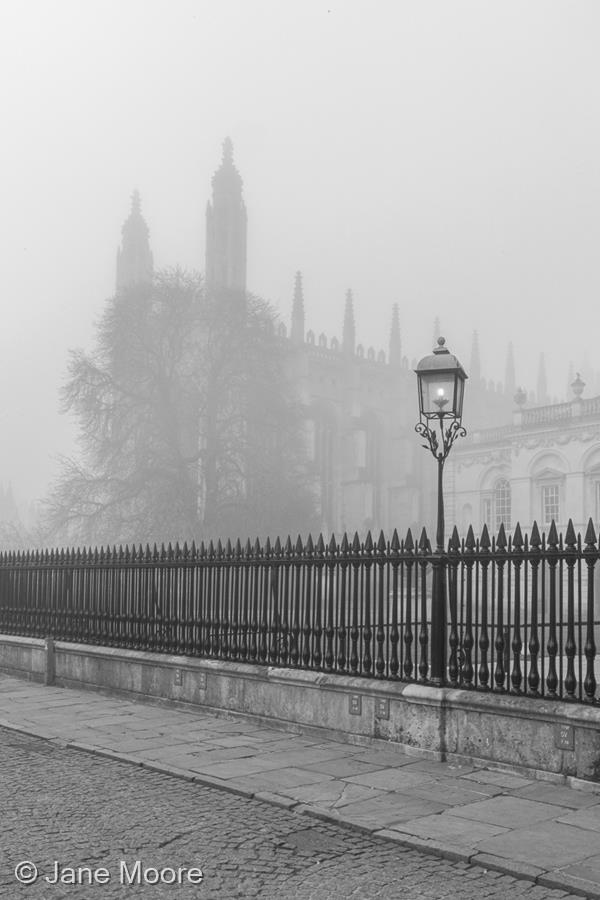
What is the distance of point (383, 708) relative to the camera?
822cm

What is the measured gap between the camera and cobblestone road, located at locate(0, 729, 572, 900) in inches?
182

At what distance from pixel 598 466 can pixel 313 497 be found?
21031 millimetres

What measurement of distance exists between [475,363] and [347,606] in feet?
284

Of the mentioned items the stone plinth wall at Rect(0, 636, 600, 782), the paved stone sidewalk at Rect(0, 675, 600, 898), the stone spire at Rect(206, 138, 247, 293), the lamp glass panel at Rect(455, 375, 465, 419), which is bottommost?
the paved stone sidewalk at Rect(0, 675, 600, 898)

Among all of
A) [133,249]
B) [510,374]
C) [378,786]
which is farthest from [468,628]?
[510,374]

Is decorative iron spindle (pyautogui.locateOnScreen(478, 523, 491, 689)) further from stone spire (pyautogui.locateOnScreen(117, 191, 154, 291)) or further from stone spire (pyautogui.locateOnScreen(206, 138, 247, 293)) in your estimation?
stone spire (pyautogui.locateOnScreen(117, 191, 154, 291))

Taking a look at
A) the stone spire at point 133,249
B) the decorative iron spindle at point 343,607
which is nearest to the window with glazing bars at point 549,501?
the stone spire at point 133,249

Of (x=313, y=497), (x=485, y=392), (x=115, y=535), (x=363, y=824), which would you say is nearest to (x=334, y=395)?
(x=485, y=392)

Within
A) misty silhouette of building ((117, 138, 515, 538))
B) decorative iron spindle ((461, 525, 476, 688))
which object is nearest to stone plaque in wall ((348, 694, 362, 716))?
decorative iron spindle ((461, 525, 476, 688))

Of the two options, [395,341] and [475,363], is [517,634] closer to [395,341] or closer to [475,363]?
[395,341]

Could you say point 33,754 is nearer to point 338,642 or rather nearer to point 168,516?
point 338,642

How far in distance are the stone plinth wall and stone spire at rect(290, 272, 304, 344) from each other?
59517 millimetres

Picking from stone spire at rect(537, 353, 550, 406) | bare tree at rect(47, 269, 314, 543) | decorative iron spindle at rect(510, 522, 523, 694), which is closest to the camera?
decorative iron spindle at rect(510, 522, 523, 694)

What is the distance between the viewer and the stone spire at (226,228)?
68.0 meters
